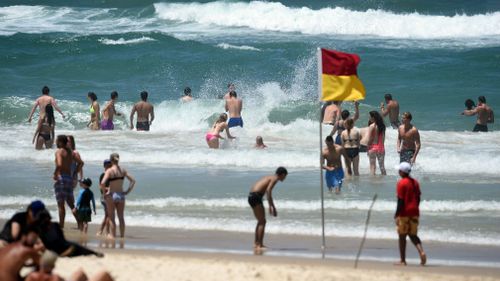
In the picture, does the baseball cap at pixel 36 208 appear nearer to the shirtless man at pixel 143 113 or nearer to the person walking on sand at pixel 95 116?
the shirtless man at pixel 143 113

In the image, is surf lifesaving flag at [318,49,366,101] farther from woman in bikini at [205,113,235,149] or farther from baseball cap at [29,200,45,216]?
woman in bikini at [205,113,235,149]

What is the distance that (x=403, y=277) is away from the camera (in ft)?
36.2

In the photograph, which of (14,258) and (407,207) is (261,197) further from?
(14,258)

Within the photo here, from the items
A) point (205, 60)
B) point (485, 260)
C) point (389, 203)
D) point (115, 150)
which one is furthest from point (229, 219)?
point (205, 60)

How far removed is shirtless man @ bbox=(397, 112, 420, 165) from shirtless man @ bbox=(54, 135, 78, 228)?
6166mm

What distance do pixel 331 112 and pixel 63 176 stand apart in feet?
25.1

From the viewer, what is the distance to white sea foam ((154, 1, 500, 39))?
38.3 m

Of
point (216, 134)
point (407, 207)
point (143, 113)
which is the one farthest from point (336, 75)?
point (143, 113)

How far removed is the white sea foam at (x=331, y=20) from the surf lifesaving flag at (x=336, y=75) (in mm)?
26125

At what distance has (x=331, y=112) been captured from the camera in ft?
66.2

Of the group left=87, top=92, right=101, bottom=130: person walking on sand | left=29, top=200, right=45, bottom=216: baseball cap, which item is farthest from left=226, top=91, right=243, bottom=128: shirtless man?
left=29, top=200, right=45, bottom=216: baseball cap

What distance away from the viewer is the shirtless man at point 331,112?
19.9 m

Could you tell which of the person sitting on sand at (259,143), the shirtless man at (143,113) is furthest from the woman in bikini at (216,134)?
the shirtless man at (143,113)

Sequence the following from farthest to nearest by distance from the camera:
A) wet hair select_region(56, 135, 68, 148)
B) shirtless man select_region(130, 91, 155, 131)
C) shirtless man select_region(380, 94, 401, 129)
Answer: shirtless man select_region(130, 91, 155, 131)
shirtless man select_region(380, 94, 401, 129)
wet hair select_region(56, 135, 68, 148)
